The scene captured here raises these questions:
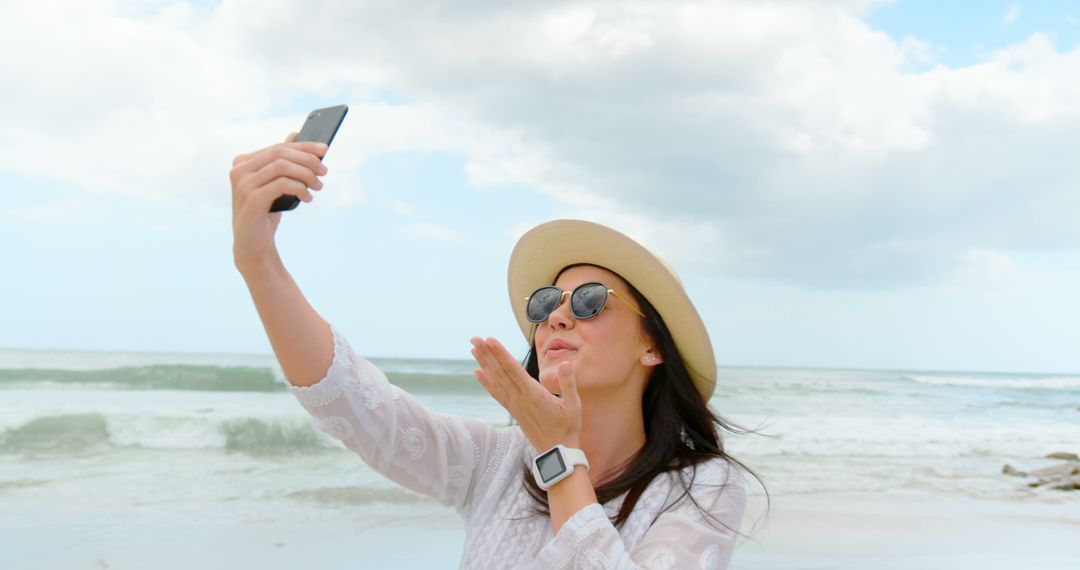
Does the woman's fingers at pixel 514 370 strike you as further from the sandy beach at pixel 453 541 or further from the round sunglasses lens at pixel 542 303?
the sandy beach at pixel 453 541

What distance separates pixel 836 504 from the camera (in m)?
8.21

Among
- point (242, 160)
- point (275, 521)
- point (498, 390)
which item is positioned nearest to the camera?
point (242, 160)

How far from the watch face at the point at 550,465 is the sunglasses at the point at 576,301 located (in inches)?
22.5

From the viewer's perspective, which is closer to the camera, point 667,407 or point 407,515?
point 667,407

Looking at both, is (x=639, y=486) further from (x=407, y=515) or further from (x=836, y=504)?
(x=836, y=504)

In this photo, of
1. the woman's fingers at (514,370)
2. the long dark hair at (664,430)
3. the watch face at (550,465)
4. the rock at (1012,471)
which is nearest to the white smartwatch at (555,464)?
Answer: the watch face at (550,465)

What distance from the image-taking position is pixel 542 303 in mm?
2541

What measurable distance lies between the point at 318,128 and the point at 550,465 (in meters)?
0.84

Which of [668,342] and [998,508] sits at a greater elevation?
[668,342]

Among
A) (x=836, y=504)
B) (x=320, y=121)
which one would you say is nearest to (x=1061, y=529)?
(x=836, y=504)

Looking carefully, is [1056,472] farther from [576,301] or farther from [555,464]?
[555,464]

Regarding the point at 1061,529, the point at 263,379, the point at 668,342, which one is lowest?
the point at 1061,529

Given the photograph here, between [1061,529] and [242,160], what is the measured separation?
7.42m

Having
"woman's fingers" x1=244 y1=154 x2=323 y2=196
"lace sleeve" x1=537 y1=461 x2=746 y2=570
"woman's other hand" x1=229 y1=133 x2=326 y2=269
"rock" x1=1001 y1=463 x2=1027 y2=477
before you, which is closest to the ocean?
"rock" x1=1001 y1=463 x2=1027 y2=477
